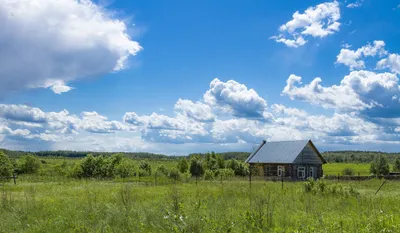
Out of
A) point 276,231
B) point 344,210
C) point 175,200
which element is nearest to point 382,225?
point 276,231

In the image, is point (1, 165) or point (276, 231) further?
point (1, 165)

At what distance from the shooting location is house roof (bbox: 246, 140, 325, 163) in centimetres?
4235

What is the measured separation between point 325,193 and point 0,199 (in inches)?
578

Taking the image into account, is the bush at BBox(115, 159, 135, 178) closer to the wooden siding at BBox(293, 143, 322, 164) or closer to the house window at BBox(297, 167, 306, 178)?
the wooden siding at BBox(293, 143, 322, 164)

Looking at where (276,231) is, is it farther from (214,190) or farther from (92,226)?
(214,190)

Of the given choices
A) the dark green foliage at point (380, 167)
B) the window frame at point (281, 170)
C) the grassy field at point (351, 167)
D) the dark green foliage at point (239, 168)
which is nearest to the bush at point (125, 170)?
the dark green foliage at point (239, 168)

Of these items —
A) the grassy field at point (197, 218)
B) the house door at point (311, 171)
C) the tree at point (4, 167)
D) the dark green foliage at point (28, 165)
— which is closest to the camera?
the grassy field at point (197, 218)

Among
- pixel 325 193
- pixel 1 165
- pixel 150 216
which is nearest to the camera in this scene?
pixel 150 216

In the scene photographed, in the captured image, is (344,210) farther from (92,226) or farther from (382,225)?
(92,226)

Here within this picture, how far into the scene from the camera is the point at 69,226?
32.5 feet

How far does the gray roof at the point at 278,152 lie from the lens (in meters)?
42.3

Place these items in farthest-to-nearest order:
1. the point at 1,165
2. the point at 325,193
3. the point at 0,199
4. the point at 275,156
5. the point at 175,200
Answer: the point at 275,156 < the point at 1,165 < the point at 325,193 < the point at 0,199 < the point at 175,200

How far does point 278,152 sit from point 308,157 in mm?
3945

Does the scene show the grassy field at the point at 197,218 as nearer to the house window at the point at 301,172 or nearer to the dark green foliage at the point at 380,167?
the house window at the point at 301,172
